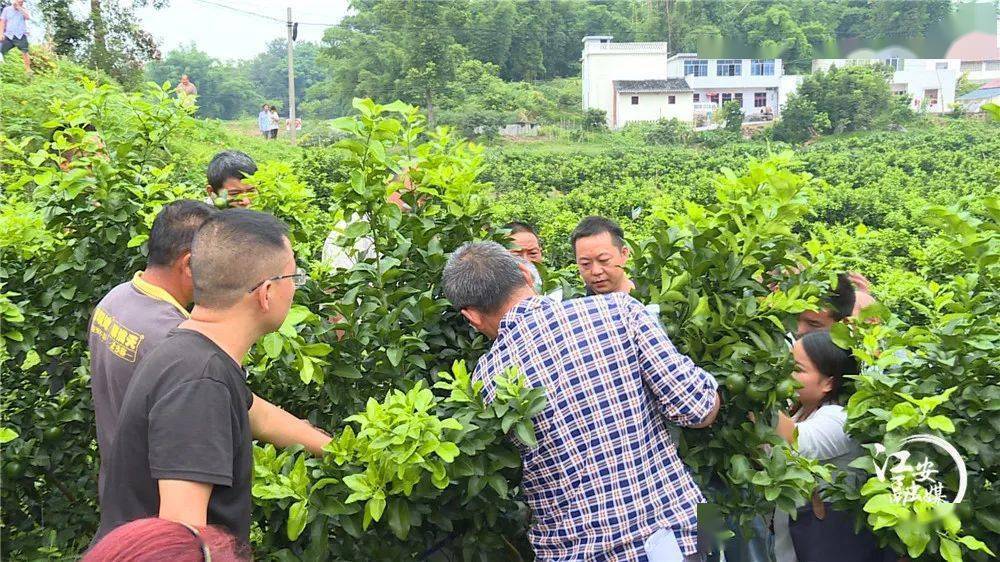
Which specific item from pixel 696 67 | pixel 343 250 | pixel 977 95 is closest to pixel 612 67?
pixel 696 67

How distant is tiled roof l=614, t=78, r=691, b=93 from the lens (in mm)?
44719

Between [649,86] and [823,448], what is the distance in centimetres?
4414

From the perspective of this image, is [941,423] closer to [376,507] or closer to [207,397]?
[376,507]

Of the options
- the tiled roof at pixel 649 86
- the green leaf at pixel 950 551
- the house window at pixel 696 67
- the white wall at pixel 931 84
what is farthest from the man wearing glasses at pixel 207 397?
the white wall at pixel 931 84

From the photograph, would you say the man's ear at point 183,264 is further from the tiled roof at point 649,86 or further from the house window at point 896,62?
the house window at point 896,62

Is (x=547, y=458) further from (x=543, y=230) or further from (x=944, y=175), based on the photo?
(x=944, y=175)

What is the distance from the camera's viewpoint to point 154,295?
2.49 m

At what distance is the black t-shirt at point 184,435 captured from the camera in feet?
5.79

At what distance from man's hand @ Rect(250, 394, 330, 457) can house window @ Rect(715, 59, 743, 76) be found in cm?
4671

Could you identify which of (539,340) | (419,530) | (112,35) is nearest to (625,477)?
(539,340)

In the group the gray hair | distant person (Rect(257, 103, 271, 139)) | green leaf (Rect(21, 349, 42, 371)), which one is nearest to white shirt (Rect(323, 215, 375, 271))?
the gray hair

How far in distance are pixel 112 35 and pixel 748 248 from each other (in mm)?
23016

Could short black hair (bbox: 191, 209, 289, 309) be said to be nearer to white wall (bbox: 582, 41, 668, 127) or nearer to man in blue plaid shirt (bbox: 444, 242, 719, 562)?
man in blue plaid shirt (bbox: 444, 242, 719, 562)

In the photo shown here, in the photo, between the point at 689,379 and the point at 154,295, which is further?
the point at 154,295
